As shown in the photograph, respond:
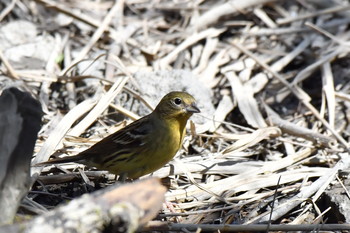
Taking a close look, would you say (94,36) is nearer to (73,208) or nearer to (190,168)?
(190,168)

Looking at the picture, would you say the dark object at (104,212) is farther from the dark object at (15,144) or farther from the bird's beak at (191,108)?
the bird's beak at (191,108)

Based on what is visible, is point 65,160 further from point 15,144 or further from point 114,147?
point 15,144

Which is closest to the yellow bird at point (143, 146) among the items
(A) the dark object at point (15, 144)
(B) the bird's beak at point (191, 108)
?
(B) the bird's beak at point (191, 108)

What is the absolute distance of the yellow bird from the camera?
5.50 metres

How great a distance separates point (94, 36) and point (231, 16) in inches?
75.5

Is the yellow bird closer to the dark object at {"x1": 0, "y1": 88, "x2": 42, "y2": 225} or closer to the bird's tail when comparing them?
the bird's tail

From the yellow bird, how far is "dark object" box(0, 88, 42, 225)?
1.53 m

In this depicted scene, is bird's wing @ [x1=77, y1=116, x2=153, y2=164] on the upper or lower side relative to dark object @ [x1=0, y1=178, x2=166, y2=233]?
lower

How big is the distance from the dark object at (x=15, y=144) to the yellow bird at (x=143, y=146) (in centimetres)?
153

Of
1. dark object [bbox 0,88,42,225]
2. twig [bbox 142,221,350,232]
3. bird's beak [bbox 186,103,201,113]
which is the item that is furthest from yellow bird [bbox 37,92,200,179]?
dark object [bbox 0,88,42,225]

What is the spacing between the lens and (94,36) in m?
7.98

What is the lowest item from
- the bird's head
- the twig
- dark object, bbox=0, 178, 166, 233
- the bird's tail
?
the twig

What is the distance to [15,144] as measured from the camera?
12.5 feet

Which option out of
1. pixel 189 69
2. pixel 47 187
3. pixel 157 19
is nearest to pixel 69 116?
pixel 47 187
